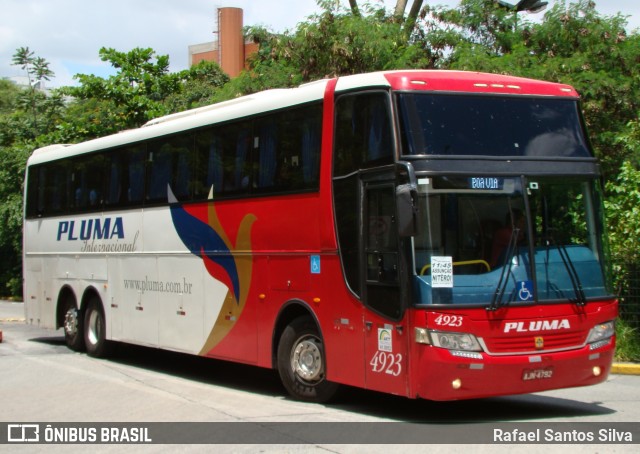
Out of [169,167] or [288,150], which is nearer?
[288,150]

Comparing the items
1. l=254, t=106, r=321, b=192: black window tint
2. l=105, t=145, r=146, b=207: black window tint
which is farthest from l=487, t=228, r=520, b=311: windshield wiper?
l=105, t=145, r=146, b=207: black window tint

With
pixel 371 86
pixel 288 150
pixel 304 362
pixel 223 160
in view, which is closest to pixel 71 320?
pixel 223 160

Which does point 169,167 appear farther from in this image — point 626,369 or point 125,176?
point 626,369

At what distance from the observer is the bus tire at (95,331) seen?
1623 centimetres

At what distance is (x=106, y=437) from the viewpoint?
8977 millimetres

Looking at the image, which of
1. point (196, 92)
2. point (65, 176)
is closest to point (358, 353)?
point (65, 176)

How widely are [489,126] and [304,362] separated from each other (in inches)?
145

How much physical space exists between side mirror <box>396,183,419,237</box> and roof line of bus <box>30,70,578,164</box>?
1.32m

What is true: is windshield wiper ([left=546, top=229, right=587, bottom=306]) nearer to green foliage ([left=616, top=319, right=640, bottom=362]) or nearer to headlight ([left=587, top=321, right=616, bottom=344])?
headlight ([left=587, top=321, right=616, bottom=344])

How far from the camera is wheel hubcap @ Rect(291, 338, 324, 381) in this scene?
1063 centimetres

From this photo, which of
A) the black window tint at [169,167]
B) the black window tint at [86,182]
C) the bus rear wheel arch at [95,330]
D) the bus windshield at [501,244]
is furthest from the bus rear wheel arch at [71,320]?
the bus windshield at [501,244]

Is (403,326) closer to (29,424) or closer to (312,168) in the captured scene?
(312,168)

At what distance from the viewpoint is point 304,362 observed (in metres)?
10.9

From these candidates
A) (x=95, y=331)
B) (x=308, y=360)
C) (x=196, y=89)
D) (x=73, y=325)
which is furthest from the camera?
(x=196, y=89)
